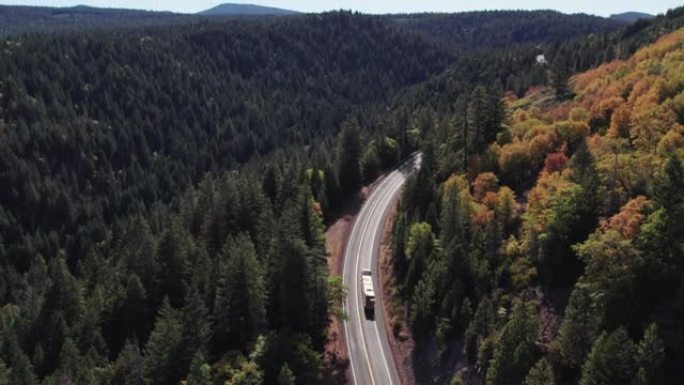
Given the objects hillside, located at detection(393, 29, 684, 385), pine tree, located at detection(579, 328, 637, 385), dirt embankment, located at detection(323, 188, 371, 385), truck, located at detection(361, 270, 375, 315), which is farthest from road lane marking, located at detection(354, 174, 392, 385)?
pine tree, located at detection(579, 328, 637, 385)

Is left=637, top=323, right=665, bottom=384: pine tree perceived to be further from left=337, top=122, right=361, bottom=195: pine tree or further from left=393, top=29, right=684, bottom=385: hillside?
left=337, top=122, right=361, bottom=195: pine tree

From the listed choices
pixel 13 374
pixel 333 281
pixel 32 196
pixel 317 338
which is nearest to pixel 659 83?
pixel 333 281

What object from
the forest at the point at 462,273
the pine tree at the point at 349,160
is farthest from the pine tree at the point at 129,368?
the pine tree at the point at 349,160

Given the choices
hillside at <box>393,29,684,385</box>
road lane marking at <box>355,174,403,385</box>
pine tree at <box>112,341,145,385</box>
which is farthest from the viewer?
road lane marking at <box>355,174,403,385</box>

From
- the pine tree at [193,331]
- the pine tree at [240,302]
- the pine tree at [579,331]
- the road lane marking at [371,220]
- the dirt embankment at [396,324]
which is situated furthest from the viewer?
the road lane marking at [371,220]

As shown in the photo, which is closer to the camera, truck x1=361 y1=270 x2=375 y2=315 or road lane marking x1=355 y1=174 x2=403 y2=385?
road lane marking x1=355 y1=174 x2=403 y2=385

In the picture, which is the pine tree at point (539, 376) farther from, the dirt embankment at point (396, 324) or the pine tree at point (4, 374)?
the pine tree at point (4, 374)
